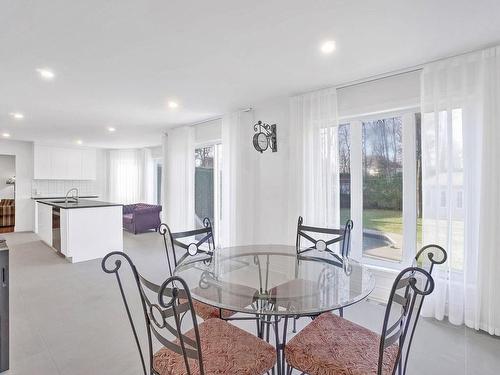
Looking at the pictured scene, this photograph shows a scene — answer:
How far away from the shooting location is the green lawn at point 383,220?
3131 mm

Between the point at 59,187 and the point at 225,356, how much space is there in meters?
Result: 8.67

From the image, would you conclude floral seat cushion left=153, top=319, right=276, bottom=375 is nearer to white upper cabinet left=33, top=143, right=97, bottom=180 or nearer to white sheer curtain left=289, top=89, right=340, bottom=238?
white sheer curtain left=289, top=89, right=340, bottom=238

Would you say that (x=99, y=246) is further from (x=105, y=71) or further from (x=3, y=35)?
(x=3, y=35)

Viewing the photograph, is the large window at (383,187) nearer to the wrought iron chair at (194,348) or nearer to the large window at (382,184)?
the large window at (382,184)

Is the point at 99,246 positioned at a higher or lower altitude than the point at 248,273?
lower

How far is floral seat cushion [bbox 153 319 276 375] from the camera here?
4.09 ft

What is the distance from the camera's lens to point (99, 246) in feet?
16.1

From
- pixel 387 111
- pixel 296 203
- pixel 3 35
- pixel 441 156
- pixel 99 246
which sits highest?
pixel 3 35

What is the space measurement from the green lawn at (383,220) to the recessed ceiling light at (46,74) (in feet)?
11.6

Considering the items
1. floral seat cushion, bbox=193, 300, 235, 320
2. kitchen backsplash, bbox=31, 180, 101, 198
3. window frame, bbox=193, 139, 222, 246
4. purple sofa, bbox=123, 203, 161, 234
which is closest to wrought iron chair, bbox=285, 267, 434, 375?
floral seat cushion, bbox=193, 300, 235, 320

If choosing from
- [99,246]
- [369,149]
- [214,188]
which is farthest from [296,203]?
[99,246]

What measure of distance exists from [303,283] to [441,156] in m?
1.78

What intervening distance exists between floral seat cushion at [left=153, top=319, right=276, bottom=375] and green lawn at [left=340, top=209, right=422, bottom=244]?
233 cm

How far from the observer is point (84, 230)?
4727 millimetres
